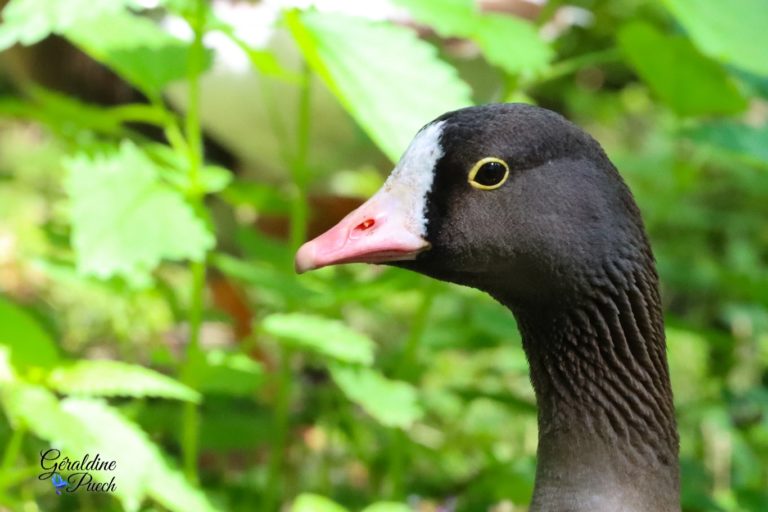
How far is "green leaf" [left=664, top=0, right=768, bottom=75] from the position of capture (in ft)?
3.14

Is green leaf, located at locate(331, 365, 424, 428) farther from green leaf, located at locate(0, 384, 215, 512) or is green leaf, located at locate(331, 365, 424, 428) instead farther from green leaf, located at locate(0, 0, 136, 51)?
green leaf, located at locate(0, 0, 136, 51)

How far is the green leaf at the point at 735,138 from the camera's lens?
1.24m

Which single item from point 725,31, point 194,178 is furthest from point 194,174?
point 725,31

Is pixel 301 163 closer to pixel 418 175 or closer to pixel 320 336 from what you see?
pixel 320 336

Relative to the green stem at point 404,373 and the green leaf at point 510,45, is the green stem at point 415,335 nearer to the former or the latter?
the green stem at point 404,373

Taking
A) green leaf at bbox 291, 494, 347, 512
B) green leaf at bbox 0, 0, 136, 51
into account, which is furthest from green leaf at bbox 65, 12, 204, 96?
green leaf at bbox 291, 494, 347, 512

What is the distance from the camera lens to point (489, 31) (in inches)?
41.6

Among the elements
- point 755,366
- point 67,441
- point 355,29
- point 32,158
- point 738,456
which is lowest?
point 67,441

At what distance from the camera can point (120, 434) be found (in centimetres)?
84

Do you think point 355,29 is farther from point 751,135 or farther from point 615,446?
point 751,135

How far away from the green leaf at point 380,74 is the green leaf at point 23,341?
1.24 feet

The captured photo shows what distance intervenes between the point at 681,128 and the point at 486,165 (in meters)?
0.69

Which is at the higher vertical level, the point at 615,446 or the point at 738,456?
the point at 738,456

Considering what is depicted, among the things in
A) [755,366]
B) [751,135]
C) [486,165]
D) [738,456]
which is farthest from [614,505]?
[755,366]
